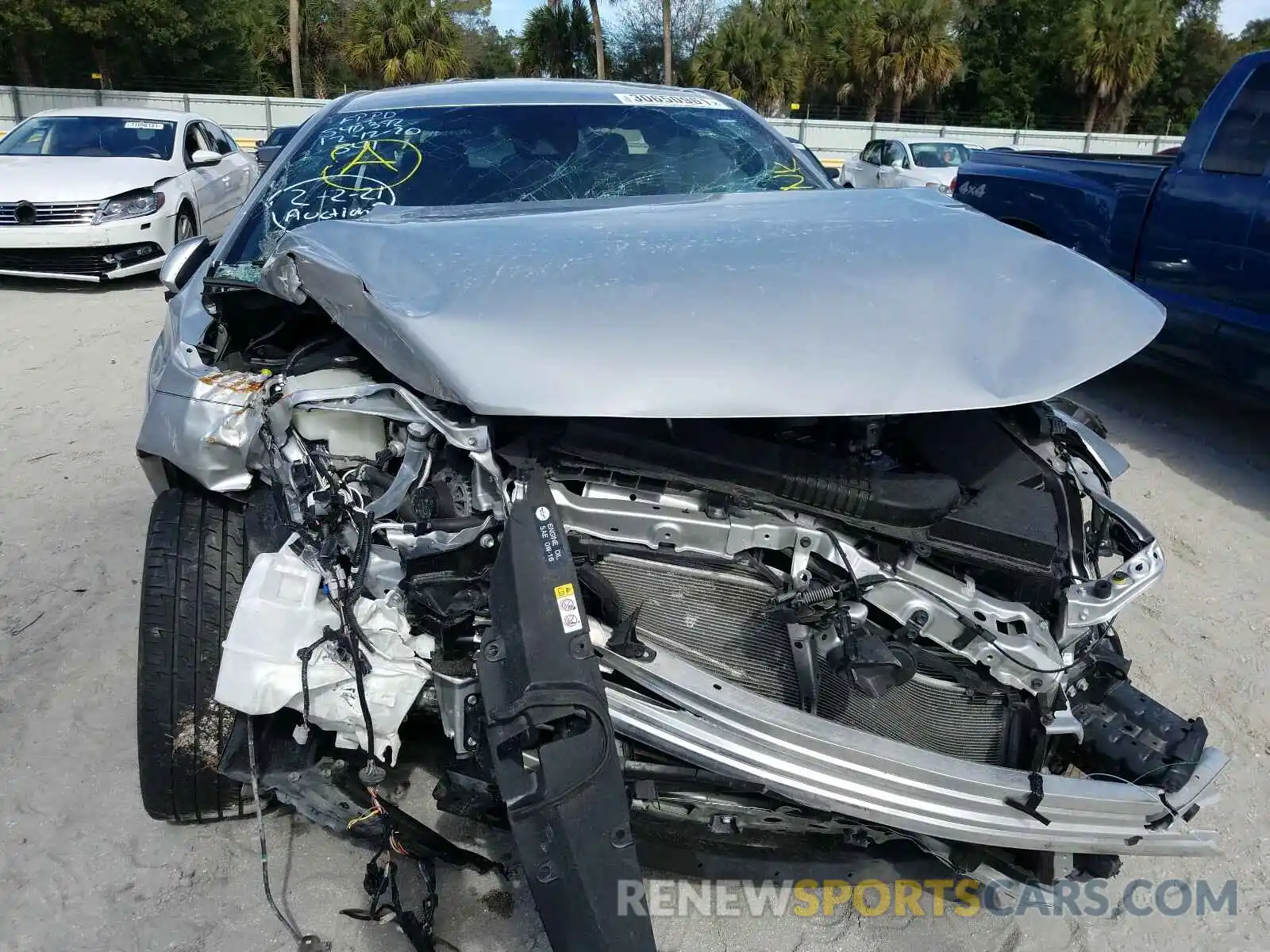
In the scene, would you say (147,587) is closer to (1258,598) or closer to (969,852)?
(969,852)

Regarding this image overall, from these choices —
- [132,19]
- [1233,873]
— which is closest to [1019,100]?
[132,19]

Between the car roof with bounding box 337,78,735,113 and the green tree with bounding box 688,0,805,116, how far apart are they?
29.9 m

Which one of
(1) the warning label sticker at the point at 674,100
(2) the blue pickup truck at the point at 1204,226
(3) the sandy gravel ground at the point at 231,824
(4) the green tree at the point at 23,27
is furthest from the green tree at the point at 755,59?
(3) the sandy gravel ground at the point at 231,824

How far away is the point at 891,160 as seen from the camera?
50.8ft

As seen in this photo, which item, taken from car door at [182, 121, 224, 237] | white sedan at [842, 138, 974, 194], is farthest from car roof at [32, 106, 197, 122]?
white sedan at [842, 138, 974, 194]

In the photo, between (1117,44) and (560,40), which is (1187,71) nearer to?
(1117,44)

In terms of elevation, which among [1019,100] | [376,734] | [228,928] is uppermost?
[1019,100]

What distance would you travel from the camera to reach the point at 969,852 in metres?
1.96

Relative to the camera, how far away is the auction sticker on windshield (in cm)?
362

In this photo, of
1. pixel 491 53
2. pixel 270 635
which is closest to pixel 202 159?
pixel 270 635

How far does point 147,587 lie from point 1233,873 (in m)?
2.85

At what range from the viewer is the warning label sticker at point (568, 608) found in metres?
1.69

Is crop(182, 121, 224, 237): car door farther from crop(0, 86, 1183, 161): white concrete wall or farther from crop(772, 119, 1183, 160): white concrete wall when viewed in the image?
crop(772, 119, 1183, 160): white concrete wall

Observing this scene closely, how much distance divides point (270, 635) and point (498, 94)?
2.51 metres
